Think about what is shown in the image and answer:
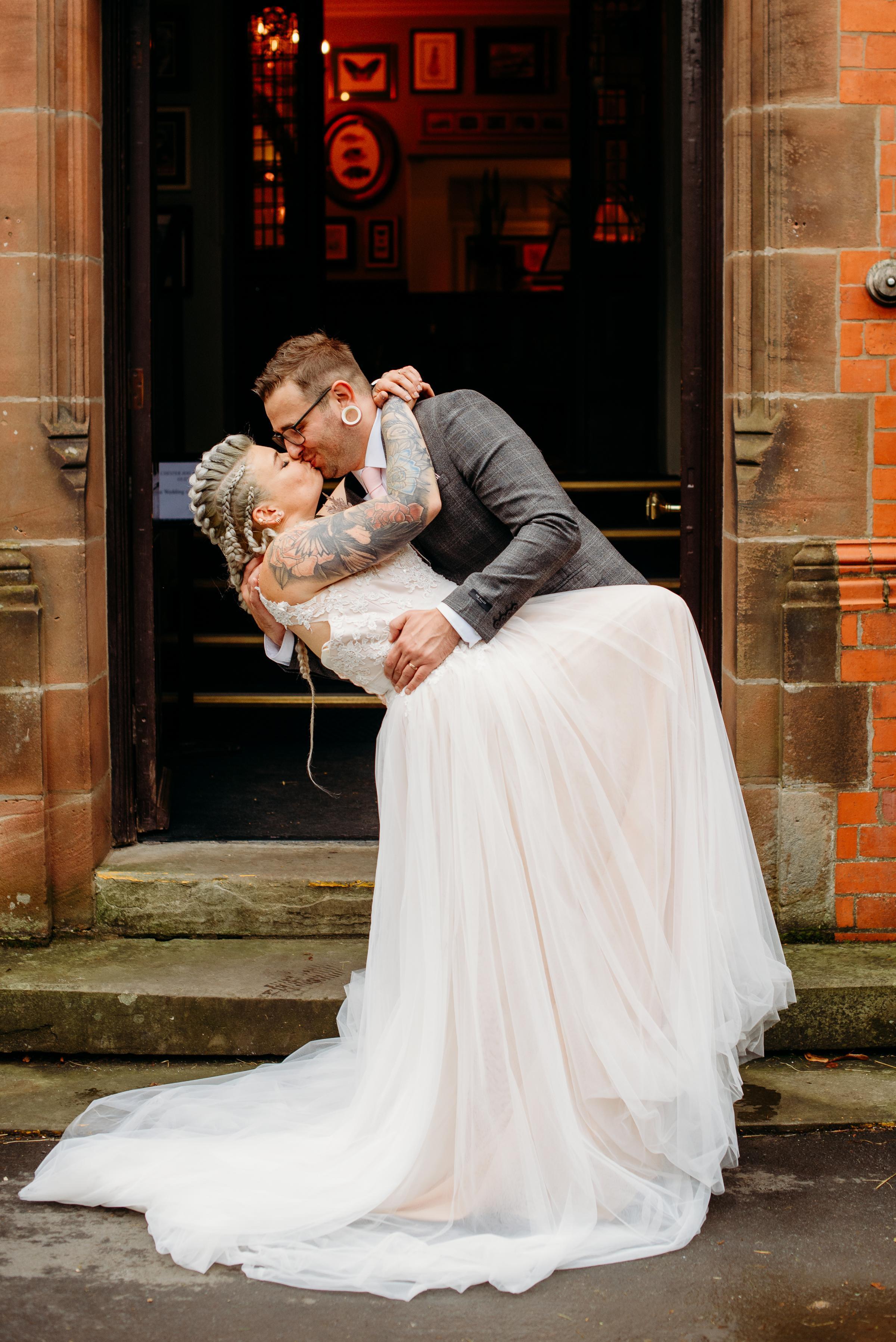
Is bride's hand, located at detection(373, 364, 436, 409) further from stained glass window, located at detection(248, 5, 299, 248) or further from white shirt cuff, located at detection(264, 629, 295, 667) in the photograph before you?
stained glass window, located at detection(248, 5, 299, 248)

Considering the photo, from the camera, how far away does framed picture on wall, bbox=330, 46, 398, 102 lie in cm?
1289

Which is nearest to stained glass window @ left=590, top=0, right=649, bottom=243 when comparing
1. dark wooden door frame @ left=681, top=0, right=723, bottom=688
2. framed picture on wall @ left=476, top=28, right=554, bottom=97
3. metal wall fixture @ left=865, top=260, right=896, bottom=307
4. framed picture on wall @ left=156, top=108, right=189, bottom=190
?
framed picture on wall @ left=156, top=108, right=189, bottom=190

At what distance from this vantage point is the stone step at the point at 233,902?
480 centimetres

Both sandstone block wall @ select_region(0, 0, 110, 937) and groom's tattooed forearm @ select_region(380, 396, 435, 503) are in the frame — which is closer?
groom's tattooed forearm @ select_region(380, 396, 435, 503)

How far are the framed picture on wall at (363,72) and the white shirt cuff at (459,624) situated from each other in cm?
1107

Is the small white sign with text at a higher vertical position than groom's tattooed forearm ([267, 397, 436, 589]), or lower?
higher

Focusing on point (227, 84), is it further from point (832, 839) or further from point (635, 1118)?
point (635, 1118)

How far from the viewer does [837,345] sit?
14.9 ft

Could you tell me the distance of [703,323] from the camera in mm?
4836

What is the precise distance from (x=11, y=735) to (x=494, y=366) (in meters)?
7.40

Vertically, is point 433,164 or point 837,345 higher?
point 433,164

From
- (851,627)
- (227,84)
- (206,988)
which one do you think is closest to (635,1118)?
(206,988)

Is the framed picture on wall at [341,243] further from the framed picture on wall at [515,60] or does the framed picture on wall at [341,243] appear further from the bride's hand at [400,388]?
the bride's hand at [400,388]

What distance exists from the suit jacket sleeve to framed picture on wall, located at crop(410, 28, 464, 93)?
1072cm
